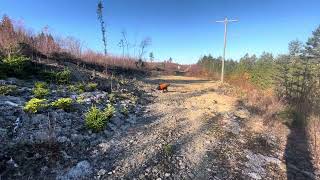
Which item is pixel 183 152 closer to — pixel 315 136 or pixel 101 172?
pixel 101 172

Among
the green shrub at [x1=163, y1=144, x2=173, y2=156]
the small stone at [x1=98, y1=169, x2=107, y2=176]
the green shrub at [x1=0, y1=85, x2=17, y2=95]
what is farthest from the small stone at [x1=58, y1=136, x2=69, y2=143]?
the green shrub at [x1=0, y1=85, x2=17, y2=95]

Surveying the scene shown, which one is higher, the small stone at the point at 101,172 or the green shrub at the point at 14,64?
the green shrub at the point at 14,64

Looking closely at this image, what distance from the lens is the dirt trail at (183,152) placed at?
4352 millimetres

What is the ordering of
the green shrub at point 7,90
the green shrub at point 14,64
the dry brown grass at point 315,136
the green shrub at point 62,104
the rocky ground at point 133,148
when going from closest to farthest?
the rocky ground at point 133,148 → the dry brown grass at point 315,136 → the green shrub at point 62,104 → the green shrub at point 7,90 → the green shrub at point 14,64

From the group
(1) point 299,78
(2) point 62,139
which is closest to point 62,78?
(2) point 62,139

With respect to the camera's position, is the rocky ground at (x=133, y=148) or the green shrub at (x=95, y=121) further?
the green shrub at (x=95, y=121)

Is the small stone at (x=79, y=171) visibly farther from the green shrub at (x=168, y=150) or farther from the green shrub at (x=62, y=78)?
the green shrub at (x=62, y=78)

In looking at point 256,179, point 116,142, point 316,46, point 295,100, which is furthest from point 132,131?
point 316,46

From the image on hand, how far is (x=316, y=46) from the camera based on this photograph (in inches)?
601

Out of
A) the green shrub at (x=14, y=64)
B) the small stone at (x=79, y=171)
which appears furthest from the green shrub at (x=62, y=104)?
the green shrub at (x=14, y=64)

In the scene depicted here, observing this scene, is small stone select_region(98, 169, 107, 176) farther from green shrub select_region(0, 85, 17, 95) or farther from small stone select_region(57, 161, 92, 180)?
green shrub select_region(0, 85, 17, 95)

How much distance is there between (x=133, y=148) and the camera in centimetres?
514

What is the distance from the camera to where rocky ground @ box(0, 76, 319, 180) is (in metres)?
4.03

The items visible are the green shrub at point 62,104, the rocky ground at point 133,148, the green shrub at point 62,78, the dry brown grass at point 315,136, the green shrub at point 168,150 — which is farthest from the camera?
the green shrub at point 62,78
